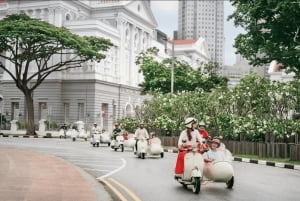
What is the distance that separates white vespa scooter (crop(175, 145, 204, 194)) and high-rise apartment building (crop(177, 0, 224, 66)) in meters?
176

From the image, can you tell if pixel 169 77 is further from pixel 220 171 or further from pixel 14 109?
pixel 220 171

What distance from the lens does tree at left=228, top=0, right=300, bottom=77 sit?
25.4m

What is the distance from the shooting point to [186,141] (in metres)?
11.2

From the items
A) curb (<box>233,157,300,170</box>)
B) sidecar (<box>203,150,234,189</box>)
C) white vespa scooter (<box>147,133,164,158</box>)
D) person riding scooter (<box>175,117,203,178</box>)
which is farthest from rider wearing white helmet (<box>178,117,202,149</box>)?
white vespa scooter (<box>147,133,164,158</box>)

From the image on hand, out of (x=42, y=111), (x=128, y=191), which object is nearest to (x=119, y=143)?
(x=128, y=191)

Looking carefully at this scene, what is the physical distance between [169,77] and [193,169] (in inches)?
1572

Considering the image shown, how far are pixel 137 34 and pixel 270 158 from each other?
161ft

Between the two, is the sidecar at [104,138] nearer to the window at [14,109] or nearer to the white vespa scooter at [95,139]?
the white vespa scooter at [95,139]

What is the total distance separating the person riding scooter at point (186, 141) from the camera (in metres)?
11.0

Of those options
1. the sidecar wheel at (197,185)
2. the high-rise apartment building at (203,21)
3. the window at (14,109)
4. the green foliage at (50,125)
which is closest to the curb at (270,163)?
the sidecar wheel at (197,185)

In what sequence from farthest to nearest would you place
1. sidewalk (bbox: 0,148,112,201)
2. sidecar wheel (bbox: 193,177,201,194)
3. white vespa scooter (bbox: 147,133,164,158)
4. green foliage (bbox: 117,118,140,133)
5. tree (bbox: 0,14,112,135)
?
tree (bbox: 0,14,112,135) → green foliage (bbox: 117,118,140,133) → white vespa scooter (bbox: 147,133,164,158) → sidecar wheel (bbox: 193,177,201,194) → sidewalk (bbox: 0,148,112,201)

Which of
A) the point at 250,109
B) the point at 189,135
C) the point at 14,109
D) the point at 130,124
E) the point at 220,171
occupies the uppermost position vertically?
the point at 14,109

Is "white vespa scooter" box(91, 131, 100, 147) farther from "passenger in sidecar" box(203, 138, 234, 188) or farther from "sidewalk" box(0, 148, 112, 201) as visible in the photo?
"passenger in sidecar" box(203, 138, 234, 188)

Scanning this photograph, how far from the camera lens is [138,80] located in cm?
6944
